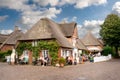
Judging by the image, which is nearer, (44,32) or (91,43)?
(44,32)

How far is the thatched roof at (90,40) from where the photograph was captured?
83312mm

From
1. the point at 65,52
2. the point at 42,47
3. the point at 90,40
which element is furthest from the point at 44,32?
the point at 90,40

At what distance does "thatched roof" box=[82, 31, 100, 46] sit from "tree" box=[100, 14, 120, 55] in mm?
9212

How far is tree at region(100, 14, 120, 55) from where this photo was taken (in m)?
71.0

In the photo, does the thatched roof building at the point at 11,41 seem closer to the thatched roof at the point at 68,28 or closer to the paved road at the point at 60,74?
the thatched roof at the point at 68,28

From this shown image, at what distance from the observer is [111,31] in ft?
234

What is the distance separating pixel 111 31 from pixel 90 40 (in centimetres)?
1420

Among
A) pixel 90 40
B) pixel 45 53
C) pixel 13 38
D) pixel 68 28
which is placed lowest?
pixel 45 53

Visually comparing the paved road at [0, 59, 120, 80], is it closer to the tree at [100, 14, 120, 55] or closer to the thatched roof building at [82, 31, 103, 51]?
the tree at [100, 14, 120, 55]

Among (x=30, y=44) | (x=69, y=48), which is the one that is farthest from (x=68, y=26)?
(x=30, y=44)

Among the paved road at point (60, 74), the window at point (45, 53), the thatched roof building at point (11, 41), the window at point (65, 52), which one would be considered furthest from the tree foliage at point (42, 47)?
the thatched roof building at point (11, 41)

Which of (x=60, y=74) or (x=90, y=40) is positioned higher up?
(x=90, y=40)

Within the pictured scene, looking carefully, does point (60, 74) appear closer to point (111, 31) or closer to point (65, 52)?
point (65, 52)

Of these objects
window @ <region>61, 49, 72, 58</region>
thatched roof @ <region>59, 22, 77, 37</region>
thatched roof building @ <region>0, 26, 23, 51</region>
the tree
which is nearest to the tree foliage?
window @ <region>61, 49, 72, 58</region>
